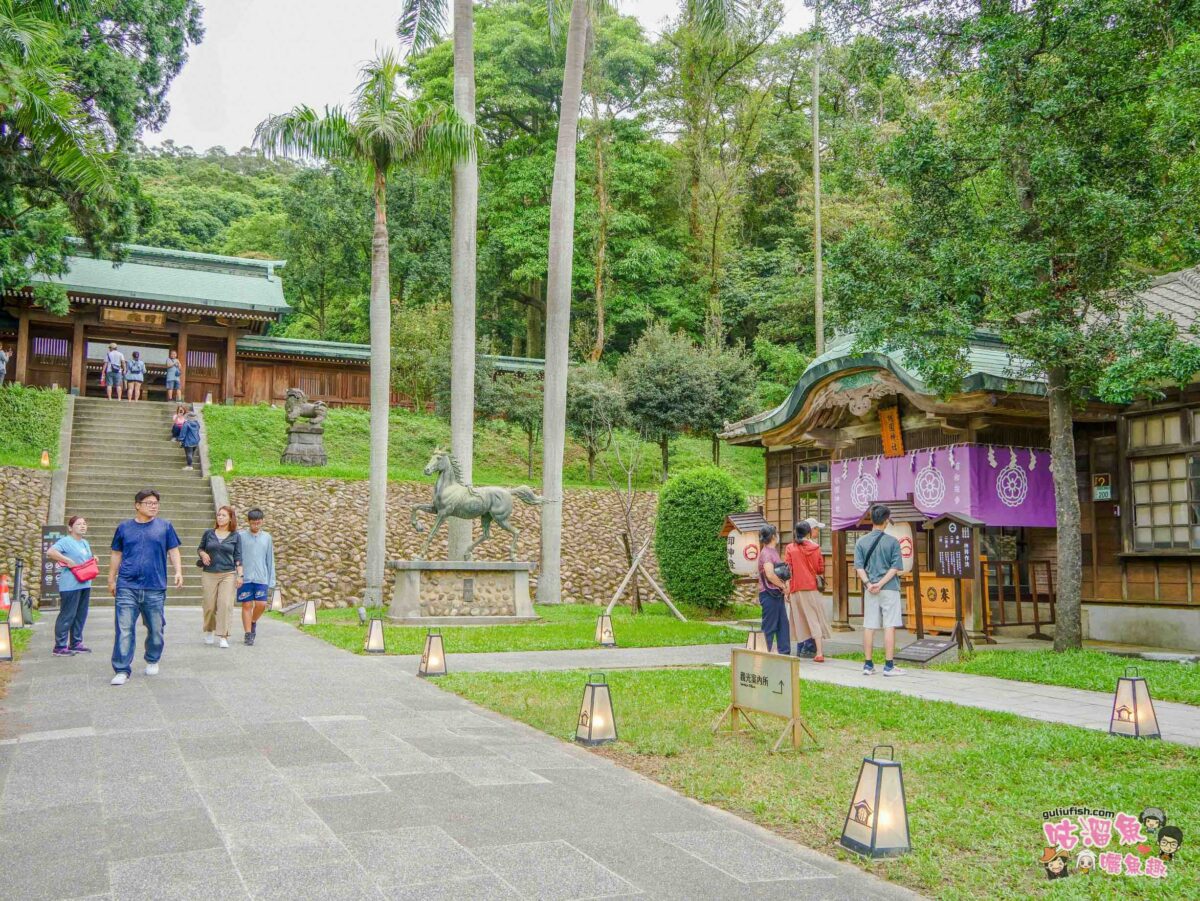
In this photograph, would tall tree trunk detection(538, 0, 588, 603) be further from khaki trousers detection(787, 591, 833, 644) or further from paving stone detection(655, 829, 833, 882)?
paving stone detection(655, 829, 833, 882)

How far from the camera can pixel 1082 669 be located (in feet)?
32.0

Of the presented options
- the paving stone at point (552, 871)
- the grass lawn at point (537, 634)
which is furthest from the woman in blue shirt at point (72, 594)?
the paving stone at point (552, 871)

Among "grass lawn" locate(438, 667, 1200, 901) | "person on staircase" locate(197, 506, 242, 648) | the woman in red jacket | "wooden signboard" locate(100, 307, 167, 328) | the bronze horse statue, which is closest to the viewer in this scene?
"grass lawn" locate(438, 667, 1200, 901)

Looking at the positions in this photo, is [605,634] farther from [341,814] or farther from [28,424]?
[28,424]

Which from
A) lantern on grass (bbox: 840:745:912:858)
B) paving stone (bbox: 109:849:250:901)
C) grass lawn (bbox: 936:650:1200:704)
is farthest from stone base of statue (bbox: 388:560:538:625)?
lantern on grass (bbox: 840:745:912:858)

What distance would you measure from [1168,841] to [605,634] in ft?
29.1

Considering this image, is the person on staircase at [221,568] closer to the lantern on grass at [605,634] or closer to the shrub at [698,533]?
the lantern on grass at [605,634]

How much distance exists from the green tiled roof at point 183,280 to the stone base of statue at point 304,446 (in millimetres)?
6594

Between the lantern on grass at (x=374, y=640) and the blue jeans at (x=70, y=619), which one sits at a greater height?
the blue jeans at (x=70, y=619)

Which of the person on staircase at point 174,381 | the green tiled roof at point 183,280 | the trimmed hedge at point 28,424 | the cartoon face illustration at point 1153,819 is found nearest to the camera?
the cartoon face illustration at point 1153,819

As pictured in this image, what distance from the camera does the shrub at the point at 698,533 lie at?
1711 cm

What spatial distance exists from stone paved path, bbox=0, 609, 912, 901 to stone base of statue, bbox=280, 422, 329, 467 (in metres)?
16.7

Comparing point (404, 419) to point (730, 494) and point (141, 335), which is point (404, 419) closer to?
point (141, 335)

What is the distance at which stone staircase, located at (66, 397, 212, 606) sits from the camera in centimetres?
1780
